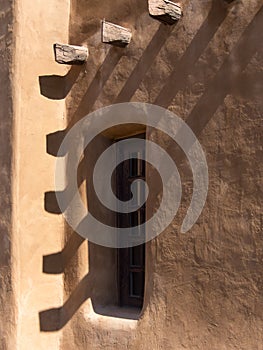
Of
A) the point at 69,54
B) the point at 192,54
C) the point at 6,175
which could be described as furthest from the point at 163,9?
the point at 6,175

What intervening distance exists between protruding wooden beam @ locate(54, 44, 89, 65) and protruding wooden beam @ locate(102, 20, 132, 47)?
18.2 inches

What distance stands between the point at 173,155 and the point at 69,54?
1.51 metres

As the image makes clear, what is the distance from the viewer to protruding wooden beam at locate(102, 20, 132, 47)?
17.9ft

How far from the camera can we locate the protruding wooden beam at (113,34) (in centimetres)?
545

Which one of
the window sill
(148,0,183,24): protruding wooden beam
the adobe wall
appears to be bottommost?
the window sill

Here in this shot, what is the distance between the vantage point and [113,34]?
17.9 ft

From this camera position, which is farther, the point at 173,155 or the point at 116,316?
the point at 116,316

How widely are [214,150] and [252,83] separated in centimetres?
58

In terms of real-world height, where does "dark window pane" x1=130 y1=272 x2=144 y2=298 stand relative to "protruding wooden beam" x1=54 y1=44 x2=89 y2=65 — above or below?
below

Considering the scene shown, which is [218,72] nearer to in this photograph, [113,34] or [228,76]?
[228,76]

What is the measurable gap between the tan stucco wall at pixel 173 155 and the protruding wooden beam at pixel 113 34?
12 centimetres

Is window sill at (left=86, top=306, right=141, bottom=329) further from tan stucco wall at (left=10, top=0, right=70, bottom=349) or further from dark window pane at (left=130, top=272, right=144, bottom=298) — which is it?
tan stucco wall at (left=10, top=0, right=70, bottom=349)

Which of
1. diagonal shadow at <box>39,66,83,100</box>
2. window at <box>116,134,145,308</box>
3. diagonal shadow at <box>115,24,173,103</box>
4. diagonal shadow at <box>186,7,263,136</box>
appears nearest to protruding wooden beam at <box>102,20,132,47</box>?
diagonal shadow at <box>115,24,173,103</box>

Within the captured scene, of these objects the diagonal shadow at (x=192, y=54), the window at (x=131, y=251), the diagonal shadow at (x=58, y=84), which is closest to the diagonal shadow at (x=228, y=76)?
the diagonal shadow at (x=192, y=54)
